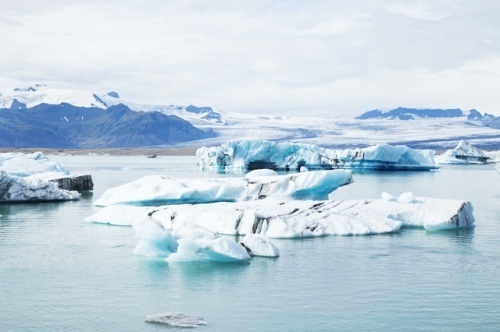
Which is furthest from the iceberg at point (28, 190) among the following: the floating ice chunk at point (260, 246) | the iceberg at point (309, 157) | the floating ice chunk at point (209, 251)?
the iceberg at point (309, 157)

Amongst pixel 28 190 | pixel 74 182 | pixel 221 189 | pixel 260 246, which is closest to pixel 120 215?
pixel 221 189

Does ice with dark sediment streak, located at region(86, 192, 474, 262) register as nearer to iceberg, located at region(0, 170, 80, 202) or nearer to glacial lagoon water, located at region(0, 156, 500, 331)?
glacial lagoon water, located at region(0, 156, 500, 331)

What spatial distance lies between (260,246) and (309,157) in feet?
125

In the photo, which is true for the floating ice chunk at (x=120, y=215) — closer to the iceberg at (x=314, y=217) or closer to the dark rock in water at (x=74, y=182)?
the iceberg at (x=314, y=217)

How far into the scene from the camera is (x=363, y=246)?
14516 mm

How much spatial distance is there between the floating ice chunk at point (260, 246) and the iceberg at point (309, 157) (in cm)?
3607

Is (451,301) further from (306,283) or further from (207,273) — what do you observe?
(207,273)

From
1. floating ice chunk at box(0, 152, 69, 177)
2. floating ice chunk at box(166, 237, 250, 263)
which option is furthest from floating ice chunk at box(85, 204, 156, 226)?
floating ice chunk at box(0, 152, 69, 177)

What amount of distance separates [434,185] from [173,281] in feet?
89.7

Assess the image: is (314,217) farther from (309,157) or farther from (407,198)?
(309,157)

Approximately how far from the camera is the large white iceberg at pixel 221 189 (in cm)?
2061

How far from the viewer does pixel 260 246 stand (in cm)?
1323

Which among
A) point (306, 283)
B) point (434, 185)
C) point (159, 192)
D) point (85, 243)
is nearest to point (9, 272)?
point (85, 243)

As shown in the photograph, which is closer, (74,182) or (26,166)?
(74,182)
